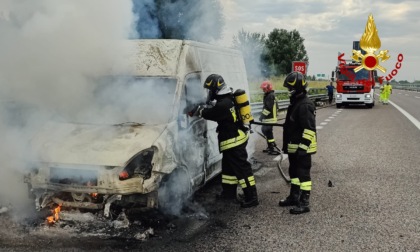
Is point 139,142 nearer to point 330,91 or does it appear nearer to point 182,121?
point 182,121

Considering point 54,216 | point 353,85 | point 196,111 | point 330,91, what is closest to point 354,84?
point 353,85

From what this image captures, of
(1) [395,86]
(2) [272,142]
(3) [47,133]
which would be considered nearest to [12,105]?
(3) [47,133]

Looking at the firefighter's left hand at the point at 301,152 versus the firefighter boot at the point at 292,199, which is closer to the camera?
the firefighter's left hand at the point at 301,152

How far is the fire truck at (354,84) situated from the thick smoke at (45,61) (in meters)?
22.3

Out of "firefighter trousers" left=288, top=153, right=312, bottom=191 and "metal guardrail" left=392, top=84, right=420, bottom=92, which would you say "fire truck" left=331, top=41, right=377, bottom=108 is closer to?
"firefighter trousers" left=288, top=153, right=312, bottom=191

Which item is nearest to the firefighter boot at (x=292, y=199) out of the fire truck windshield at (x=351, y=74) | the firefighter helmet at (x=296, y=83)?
the firefighter helmet at (x=296, y=83)

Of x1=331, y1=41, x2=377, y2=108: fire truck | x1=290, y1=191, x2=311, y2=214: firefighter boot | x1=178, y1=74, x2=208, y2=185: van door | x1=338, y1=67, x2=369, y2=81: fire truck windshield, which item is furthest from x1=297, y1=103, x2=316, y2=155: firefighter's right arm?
x1=338, y1=67, x2=369, y2=81: fire truck windshield

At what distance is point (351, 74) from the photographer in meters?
26.3

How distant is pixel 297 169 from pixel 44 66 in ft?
11.3

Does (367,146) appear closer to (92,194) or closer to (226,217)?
(226,217)

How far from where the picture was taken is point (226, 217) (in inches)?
208

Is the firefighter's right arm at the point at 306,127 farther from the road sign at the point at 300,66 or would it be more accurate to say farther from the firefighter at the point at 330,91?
the firefighter at the point at 330,91

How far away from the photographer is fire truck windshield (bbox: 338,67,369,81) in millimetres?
26047

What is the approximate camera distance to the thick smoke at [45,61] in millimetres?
5312
